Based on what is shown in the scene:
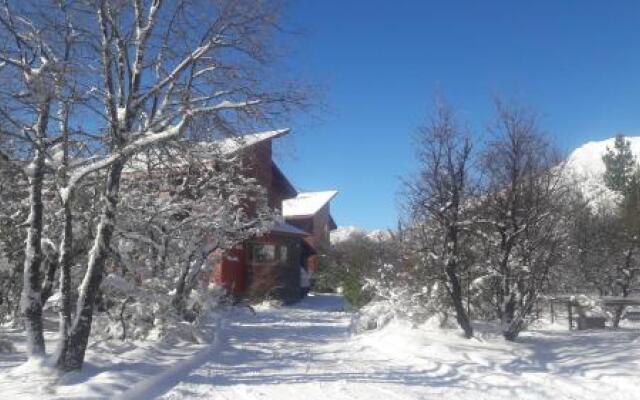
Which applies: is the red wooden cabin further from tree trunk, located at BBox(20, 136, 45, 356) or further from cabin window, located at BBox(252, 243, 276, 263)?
tree trunk, located at BBox(20, 136, 45, 356)

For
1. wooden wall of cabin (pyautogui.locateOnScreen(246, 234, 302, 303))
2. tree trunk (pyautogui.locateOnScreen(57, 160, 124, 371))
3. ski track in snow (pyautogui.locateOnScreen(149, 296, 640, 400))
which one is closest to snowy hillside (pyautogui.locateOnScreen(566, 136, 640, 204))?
ski track in snow (pyautogui.locateOnScreen(149, 296, 640, 400))

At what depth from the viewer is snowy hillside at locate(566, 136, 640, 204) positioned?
19.9 metres

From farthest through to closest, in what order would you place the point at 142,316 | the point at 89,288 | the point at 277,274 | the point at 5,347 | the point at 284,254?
the point at 284,254 < the point at 277,274 < the point at 142,316 < the point at 5,347 < the point at 89,288

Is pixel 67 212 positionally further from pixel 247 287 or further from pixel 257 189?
pixel 247 287

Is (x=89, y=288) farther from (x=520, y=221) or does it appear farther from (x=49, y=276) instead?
(x=520, y=221)

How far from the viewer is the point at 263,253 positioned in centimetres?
3316

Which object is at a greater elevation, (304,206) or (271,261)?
(304,206)

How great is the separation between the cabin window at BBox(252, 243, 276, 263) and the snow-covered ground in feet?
55.0

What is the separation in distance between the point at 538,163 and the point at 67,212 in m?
9.76

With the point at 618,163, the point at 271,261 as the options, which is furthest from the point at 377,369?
the point at 618,163

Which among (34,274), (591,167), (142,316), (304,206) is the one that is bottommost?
(142,316)

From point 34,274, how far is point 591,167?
57.8 meters

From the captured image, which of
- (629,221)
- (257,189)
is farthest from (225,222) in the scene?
(629,221)

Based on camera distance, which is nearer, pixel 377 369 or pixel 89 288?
pixel 89 288
